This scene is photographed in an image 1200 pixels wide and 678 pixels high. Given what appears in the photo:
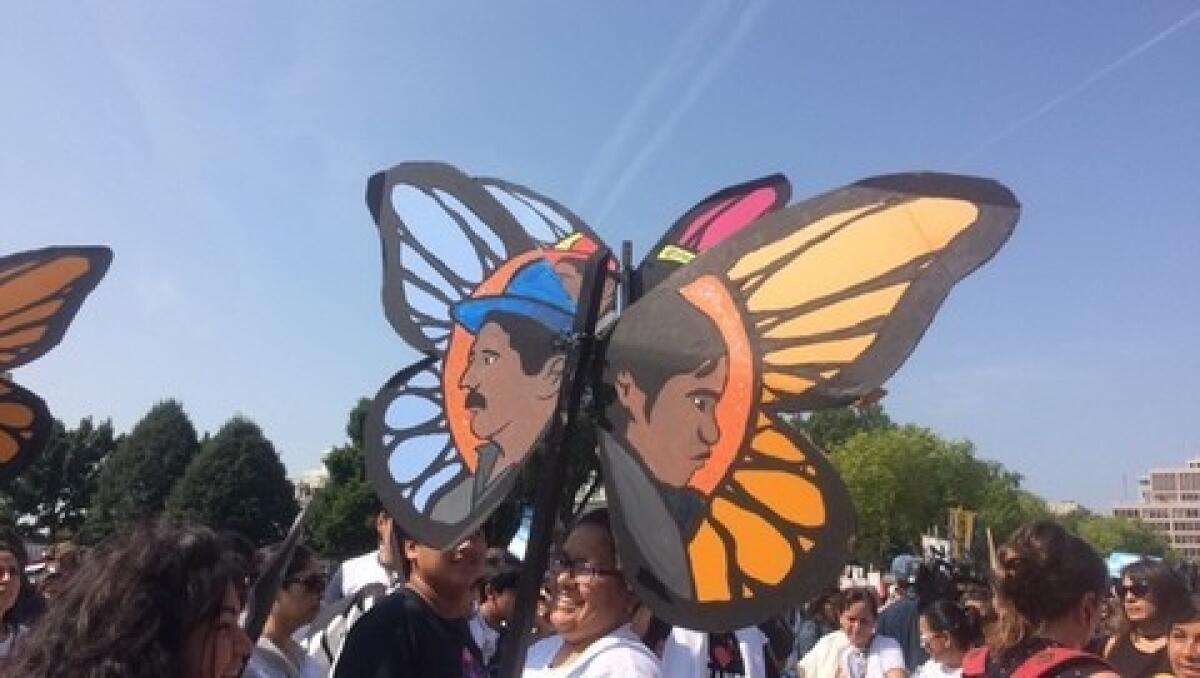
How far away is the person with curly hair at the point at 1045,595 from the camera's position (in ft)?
9.09

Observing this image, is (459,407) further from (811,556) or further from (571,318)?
(811,556)

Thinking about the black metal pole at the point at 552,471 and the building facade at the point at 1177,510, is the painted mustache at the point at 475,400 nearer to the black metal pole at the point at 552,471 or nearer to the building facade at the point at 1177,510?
the black metal pole at the point at 552,471

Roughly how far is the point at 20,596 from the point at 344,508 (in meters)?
34.4

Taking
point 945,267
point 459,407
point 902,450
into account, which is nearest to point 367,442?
point 459,407

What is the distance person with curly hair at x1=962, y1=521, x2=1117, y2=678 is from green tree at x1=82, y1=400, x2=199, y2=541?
143 ft

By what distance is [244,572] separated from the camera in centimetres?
193

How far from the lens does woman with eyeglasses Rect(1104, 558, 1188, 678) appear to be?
4262 millimetres

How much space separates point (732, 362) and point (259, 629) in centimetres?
177

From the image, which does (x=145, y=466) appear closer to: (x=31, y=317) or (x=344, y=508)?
(x=344, y=508)

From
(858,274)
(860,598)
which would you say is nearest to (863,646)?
A: (860,598)

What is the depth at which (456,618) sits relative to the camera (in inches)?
116

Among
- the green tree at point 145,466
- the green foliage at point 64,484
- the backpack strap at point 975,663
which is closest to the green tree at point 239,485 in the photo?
the green tree at point 145,466

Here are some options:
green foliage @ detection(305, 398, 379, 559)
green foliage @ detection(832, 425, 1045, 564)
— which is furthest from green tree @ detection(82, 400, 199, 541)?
green foliage @ detection(832, 425, 1045, 564)

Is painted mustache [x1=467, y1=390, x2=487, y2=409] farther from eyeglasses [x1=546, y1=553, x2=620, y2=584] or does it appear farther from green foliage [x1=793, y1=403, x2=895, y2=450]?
green foliage [x1=793, y1=403, x2=895, y2=450]
